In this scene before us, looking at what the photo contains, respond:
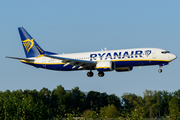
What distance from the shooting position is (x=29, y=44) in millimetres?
83938

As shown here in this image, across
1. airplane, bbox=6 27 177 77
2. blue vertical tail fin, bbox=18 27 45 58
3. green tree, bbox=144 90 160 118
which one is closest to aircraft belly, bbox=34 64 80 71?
airplane, bbox=6 27 177 77

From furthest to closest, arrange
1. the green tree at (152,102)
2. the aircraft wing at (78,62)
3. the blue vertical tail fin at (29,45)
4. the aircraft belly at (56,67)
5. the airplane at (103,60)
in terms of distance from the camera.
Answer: the green tree at (152,102) < the blue vertical tail fin at (29,45) < the aircraft belly at (56,67) < the aircraft wing at (78,62) < the airplane at (103,60)

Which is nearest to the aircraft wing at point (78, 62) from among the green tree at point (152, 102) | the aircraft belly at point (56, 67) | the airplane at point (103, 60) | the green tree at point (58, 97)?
the airplane at point (103, 60)

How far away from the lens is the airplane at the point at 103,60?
221ft

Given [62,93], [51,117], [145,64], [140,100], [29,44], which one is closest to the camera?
[51,117]

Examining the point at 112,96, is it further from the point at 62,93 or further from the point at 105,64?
the point at 105,64

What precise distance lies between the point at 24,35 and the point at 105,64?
25.7 metres

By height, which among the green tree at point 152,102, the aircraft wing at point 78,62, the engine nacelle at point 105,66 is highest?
the aircraft wing at point 78,62

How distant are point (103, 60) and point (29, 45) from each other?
70.5ft

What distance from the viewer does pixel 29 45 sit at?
83.6 meters

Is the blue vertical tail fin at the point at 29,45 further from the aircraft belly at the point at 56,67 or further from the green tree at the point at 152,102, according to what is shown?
the green tree at the point at 152,102

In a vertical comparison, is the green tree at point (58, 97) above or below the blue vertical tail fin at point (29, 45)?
below

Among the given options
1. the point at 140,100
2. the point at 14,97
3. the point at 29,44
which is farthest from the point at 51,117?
the point at 140,100

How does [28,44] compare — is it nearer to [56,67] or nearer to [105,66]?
[56,67]
